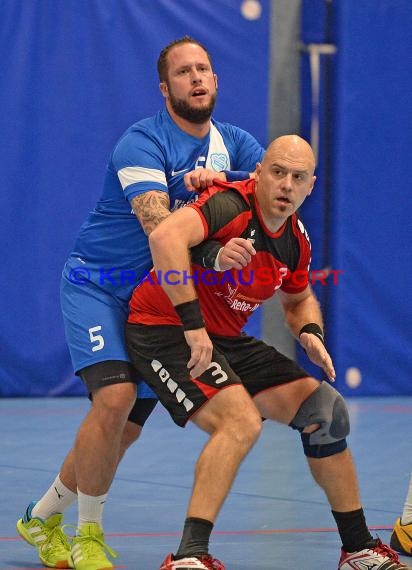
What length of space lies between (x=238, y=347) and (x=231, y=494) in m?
1.66

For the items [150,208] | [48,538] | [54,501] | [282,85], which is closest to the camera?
[150,208]

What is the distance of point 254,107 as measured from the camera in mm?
10117

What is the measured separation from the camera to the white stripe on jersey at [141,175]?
15.1 ft

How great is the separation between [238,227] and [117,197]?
75 centimetres

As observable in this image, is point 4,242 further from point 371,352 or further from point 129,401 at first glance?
point 129,401

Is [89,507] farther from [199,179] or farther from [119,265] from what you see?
[199,179]

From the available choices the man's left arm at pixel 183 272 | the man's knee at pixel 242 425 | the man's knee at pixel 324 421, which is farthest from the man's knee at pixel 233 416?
the man's knee at pixel 324 421

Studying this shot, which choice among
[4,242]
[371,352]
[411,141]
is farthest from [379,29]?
[4,242]

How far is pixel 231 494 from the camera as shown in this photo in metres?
5.98

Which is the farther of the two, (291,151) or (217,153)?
(217,153)

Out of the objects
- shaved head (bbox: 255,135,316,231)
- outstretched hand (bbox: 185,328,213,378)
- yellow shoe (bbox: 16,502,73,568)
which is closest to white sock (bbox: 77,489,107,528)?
yellow shoe (bbox: 16,502,73,568)

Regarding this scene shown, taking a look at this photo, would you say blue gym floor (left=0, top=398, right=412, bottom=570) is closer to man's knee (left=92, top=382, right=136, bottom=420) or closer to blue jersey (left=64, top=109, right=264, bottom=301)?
man's knee (left=92, top=382, right=136, bottom=420)

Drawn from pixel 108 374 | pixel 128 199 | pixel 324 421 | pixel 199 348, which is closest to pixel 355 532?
pixel 324 421

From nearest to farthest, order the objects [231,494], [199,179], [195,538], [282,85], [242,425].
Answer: [195,538], [242,425], [199,179], [231,494], [282,85]
